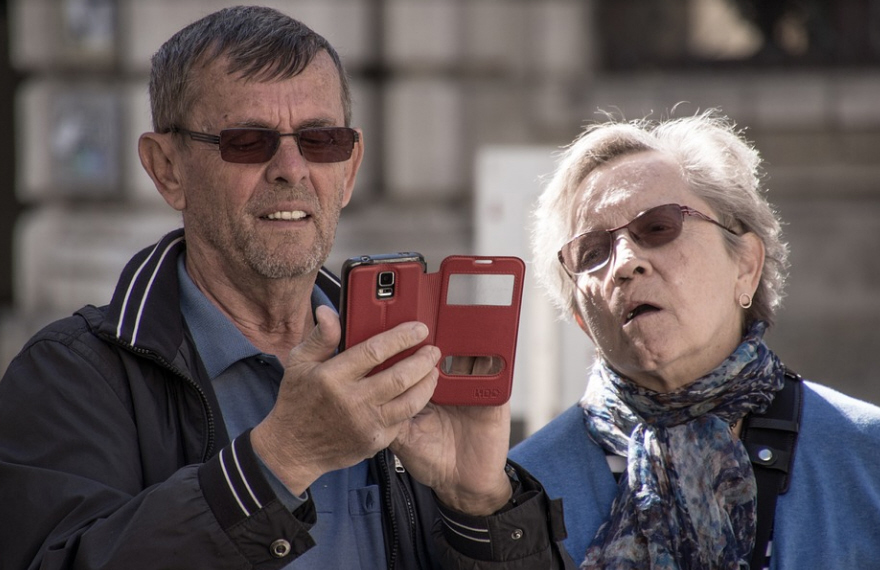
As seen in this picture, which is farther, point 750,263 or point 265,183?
point 750,263

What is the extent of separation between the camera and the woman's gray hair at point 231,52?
96.6 inches

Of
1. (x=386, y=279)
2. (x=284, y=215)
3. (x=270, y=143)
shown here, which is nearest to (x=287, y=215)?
(x=284, y=215)

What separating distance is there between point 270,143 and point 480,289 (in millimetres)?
547

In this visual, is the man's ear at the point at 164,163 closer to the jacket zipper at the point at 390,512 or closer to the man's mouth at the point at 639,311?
the jacket zipper at the point at 390,512

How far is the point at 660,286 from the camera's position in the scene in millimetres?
2891

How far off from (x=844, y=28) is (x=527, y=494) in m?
6.70

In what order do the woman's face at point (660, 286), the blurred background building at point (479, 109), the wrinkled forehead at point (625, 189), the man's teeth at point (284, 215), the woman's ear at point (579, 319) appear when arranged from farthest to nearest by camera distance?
the blurred background building at point (479, 109)
the woman's ear at point (579, 319)
the wrinkled forehead at point (625, 189)
the woman's face at point (660, 286)
the man's teeth at point (284, 215)

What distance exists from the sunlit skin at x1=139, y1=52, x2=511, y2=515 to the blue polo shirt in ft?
0.26

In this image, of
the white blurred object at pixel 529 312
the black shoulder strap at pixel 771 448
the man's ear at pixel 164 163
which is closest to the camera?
the man's ear at pixel 164 163

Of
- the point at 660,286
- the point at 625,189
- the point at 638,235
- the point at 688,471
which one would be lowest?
the point at 688,471

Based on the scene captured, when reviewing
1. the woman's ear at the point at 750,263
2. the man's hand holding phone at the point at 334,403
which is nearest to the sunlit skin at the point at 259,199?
the man's hand holding phone at the point at 334,403

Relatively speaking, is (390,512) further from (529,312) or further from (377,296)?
(529,312)

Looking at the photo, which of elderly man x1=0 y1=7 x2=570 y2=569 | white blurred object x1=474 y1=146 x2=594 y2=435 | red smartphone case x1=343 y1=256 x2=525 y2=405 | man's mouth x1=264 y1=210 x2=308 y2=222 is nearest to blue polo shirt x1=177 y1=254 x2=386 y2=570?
elderly man x1=0 y1=7 x2=570 y2=569

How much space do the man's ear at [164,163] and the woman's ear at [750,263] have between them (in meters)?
1.38
